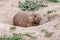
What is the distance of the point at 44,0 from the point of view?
1072cm

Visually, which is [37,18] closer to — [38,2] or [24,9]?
[24,9]

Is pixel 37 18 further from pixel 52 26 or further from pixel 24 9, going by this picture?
pixel 24 9

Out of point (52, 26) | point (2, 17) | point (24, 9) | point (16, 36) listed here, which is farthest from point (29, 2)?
point (16, 36)

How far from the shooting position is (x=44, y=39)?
5.68 m

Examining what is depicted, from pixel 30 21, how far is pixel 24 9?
1856mm

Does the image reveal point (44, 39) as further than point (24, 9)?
No

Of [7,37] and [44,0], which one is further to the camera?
[44,0]

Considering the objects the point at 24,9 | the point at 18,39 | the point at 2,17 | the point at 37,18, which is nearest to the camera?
the point at 18,39

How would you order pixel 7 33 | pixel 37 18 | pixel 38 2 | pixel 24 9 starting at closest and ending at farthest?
pixel 7 33, pixel 37 18, pixel 24 9, pixel 38 2

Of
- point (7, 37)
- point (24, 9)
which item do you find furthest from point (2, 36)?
point (24, 9)

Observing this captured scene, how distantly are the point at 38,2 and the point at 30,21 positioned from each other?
8.54 ft

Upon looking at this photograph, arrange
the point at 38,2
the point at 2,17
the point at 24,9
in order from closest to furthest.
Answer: the point at 2,17 < the point at 24,9 < the point at 38,2

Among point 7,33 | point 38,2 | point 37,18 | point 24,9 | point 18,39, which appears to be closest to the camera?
point 18,39

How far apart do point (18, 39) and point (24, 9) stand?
421cm
